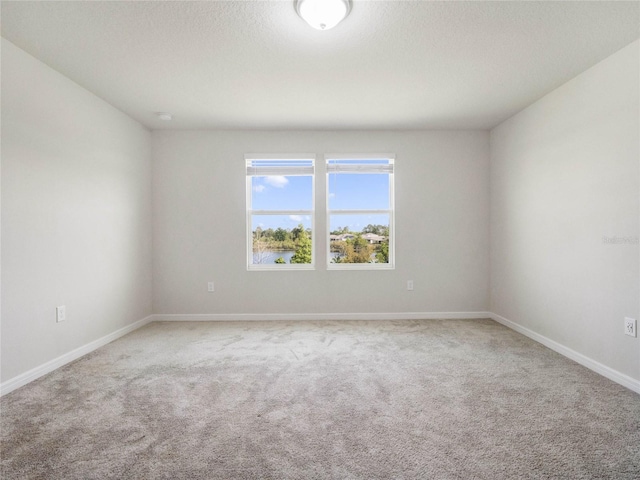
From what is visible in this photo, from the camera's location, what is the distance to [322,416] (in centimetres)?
186

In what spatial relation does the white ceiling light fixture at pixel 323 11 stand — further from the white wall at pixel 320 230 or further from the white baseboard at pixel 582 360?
the white baseboard at pixel 582 360

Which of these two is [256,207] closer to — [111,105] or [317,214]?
[317,214]

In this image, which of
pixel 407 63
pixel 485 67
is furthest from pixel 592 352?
pixel 407 63

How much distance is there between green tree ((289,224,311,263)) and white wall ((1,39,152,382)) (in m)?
1.93

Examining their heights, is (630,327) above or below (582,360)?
above

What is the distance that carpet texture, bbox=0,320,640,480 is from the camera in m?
1.47

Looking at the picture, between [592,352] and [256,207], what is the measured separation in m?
3.72

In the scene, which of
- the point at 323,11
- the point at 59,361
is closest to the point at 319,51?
the point at 323,11

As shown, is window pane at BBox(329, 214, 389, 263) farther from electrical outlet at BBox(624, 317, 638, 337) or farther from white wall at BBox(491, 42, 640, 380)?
electrical outlet at BBox(624, 317, 638, 337)

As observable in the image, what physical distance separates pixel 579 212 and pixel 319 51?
2.55 metres

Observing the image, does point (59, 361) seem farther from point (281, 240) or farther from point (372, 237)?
point (372, 237)

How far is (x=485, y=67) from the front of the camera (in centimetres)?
251

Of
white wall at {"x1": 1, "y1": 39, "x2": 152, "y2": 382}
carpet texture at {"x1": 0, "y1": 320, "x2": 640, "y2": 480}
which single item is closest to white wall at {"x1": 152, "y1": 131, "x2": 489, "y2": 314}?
white wall at {"x1": 1, "y1": 39, "x2": 152, "y2": 382}

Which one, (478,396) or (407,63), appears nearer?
(478,396)
